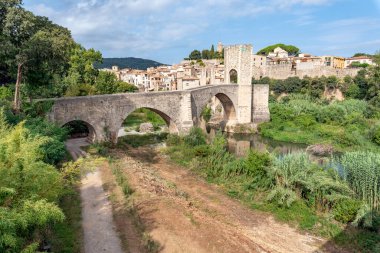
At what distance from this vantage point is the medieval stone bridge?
18.4 metres

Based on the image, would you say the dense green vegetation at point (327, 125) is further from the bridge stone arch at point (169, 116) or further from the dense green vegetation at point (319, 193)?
the dense green vegetation at point (319, 193)

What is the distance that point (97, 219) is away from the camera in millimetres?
9586

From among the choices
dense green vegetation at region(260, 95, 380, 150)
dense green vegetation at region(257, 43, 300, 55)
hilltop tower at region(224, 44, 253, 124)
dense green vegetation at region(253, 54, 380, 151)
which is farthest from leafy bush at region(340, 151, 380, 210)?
dense green vegetation at region(257, 43, 300, 55)

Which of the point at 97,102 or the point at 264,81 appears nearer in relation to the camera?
the point at 97,102

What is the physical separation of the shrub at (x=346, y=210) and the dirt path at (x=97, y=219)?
7.45m

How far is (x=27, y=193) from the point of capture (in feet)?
18.4

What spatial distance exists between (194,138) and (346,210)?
1188 centimetres

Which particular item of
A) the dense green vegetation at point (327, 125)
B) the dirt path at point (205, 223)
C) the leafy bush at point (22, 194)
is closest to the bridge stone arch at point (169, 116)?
the dirt path at point (205, 223)

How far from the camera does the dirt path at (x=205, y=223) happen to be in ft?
29.7

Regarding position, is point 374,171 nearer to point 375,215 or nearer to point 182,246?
point 375,215

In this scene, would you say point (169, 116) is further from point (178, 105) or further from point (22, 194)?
point (22, 194)

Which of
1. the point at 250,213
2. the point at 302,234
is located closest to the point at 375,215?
the point at 302,234

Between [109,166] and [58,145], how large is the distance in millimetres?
3086

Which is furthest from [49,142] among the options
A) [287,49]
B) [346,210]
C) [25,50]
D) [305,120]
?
[287,49]
